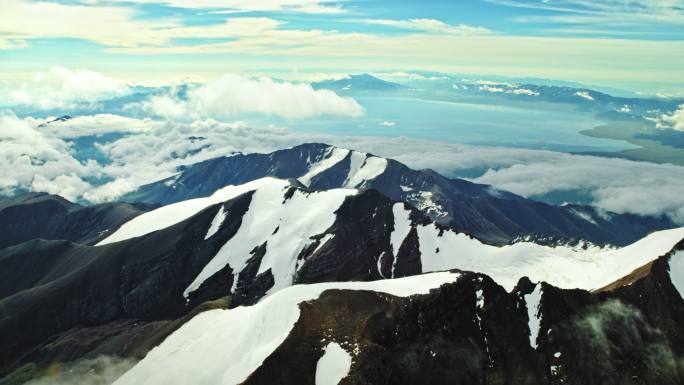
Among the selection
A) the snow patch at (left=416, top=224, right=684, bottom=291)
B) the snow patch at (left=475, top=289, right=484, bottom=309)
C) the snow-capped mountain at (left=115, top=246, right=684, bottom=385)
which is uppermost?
the snow patch at (left=475, top=289, right=484, bottom=309)

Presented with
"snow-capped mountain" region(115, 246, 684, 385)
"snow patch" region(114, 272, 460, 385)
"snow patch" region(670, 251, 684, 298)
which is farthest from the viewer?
"snow patch" region(670, 251, 684, 298)

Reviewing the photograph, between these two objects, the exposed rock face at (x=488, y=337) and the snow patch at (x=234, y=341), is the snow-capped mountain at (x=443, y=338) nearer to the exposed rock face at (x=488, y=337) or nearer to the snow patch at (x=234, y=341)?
the exposed rock face at (x=488, y=337)

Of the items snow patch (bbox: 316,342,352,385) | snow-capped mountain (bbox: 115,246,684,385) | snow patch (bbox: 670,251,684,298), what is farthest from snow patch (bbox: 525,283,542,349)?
snow patch (bbox: 316,342,352,385)

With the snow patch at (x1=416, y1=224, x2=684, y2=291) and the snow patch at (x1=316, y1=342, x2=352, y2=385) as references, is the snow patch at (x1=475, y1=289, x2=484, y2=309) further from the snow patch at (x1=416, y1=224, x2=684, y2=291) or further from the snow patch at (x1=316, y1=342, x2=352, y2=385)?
the snow patch at (x1=416, y1=224, x2=684, y2=291)

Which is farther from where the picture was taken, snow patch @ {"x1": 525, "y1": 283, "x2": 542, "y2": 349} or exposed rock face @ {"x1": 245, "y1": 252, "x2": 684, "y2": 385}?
snow patch @ {"x1": 525, "y1": 283, "x2": 542, "y2": 349}

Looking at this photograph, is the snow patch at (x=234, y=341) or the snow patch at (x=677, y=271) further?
the snow patch at (x=677, y=271)

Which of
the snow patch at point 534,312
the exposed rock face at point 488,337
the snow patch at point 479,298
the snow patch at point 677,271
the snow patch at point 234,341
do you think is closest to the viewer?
the exposed rock face at point 488,337

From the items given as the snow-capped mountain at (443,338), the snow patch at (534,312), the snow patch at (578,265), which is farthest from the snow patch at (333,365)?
the snow patch at (578,265)

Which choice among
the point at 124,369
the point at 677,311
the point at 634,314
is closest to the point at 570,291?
the point at 634,314
